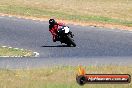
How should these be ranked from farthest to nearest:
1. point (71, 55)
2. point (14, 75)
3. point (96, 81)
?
point (71, 55)
point (14, 75)
point (96, 81)

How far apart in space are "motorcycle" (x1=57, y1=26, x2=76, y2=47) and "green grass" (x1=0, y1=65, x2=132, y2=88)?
818 centimetres

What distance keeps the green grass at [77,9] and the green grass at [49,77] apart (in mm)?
19368

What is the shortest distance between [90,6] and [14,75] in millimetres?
32652

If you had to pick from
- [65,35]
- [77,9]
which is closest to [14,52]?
[65,35]

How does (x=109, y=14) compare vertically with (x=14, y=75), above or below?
below

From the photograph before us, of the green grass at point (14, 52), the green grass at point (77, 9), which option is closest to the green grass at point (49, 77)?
the green grass at point (14, 52)

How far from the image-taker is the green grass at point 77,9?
→ 136ft

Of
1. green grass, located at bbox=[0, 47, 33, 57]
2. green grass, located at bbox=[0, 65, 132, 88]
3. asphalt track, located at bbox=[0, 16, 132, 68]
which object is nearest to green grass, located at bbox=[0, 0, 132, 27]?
asphalt track, located at bbox=[0, 16, 132, 68]

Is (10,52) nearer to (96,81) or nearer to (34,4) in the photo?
(96,81)

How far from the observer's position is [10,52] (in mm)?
26359

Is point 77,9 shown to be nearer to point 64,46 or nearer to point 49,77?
point 64,46

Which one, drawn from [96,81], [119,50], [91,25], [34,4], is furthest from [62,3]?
[96,81]

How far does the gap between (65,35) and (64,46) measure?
128 centimetres

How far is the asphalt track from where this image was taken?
885 inches
